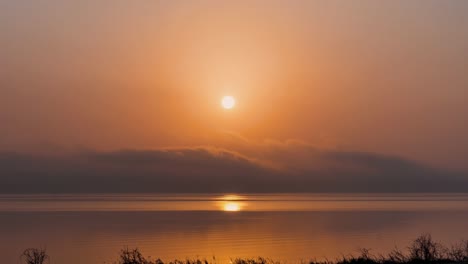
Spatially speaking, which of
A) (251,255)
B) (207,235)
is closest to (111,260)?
(251,255)

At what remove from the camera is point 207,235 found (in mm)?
85062

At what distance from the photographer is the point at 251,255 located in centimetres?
5975

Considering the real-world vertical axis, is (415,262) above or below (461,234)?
below

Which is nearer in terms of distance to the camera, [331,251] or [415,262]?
[415,262]

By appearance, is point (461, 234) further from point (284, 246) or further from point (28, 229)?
point (28, 229)

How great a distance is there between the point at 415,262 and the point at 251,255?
31657mm

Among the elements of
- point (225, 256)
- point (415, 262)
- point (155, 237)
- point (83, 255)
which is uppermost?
point (155, 237)

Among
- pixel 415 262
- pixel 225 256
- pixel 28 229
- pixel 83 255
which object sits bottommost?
pixel 415 262

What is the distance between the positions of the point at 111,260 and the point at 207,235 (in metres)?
29.2

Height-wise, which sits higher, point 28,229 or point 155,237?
point 28,229

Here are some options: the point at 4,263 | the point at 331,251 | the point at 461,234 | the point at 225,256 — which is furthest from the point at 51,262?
the point at 461,234

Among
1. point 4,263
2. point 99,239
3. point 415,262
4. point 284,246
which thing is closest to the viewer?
point 415,262

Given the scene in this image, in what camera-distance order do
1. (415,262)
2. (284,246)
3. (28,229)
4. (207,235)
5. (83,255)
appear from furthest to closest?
(28,229)
(207,235)
(284,246)
(83,255)
(415,262)

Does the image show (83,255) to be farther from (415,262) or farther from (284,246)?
(415,262)
